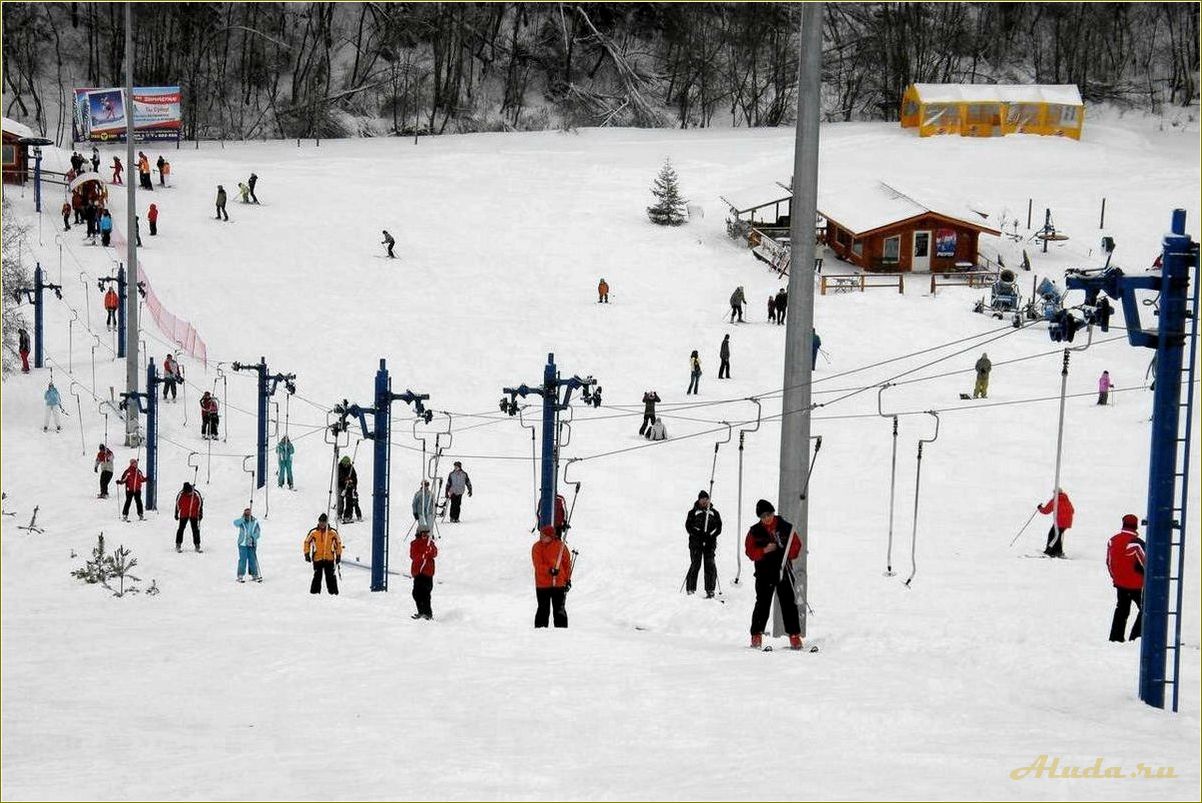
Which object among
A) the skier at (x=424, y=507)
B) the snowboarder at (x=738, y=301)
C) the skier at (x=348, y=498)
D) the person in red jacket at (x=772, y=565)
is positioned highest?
the snowboarder at (x=738, y=301)

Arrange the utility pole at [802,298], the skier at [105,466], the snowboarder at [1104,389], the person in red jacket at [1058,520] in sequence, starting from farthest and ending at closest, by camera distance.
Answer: the snowboarder at [1104,389]
the skier at [105,466]
the person in red jacket at [1058,520]
the utility pole at [802,298]

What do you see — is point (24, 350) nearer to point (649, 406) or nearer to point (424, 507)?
point (649, 406)

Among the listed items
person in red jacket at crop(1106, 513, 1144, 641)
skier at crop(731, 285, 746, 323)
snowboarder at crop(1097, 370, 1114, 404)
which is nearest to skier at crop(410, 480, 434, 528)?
person in red jacket at crop(1106, 513, 1144, 641)

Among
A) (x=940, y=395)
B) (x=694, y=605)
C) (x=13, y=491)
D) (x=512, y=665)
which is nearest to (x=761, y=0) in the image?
(x=940, y=395)

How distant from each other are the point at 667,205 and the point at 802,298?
40.2m

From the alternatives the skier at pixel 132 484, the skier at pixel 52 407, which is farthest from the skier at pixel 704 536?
the skier at pixel 52 407

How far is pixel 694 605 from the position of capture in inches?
778

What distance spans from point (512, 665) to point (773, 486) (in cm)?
1662

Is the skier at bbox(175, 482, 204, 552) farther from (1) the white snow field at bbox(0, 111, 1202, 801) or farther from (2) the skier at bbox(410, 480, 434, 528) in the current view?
(2) the skier at bbox(410, 480, 434, 528)

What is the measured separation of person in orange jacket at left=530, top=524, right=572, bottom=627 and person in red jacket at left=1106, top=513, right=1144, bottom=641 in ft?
19.3

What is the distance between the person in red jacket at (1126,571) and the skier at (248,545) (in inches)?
454

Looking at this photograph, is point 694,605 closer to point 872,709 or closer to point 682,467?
point 872,709

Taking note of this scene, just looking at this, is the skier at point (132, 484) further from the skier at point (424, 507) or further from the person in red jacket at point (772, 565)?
the person in red jacket at point (772, 565)

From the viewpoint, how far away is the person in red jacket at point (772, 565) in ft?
44.7
